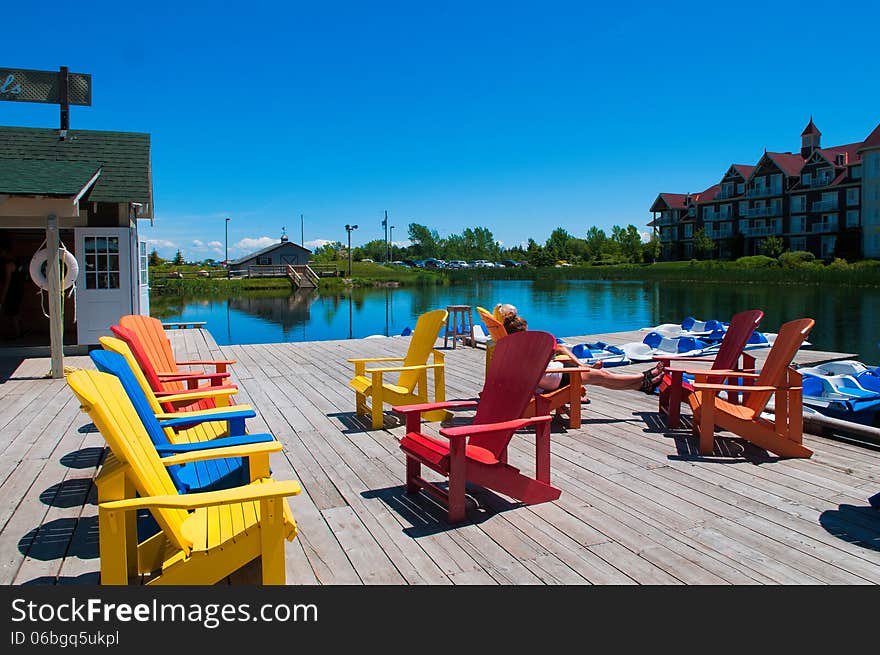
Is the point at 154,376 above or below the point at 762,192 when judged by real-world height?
below

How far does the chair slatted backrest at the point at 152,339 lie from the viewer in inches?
196

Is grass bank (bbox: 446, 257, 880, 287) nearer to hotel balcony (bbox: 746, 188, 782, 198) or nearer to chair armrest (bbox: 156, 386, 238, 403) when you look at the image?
hotel balcony (bbox: 746, 188, 782, 198)

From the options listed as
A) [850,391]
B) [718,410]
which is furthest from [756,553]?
[850,391]

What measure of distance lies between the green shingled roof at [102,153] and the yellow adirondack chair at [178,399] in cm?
724

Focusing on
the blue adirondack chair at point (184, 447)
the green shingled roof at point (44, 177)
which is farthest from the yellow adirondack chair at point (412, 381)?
the green shingled roof at point (44, 177)

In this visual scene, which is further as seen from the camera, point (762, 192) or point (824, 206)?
point (762, 192)

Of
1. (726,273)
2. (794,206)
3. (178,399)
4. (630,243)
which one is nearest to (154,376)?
(178,399)

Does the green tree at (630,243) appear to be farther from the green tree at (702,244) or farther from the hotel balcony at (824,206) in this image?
the hotel balcony at (824,206)

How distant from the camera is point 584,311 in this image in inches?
1358

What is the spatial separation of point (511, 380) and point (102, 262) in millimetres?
8806

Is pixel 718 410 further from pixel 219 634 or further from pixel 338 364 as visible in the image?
pixel 338 364

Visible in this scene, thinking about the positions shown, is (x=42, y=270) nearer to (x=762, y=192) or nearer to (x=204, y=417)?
(x=204, y=417)

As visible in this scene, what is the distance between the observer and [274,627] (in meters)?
2.26

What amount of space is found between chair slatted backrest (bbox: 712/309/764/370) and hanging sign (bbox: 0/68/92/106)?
11312 millimetres
